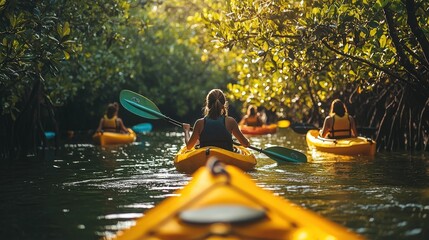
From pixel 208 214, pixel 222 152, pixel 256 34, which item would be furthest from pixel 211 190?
pixel 256 34

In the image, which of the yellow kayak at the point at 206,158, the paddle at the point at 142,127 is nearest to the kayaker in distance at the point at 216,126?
the yellow kayak at the point at 206,158

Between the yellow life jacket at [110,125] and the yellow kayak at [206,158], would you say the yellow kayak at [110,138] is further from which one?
the yellow kayak at [206,158]

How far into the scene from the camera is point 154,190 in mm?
9500

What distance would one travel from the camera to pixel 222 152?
1042 cm

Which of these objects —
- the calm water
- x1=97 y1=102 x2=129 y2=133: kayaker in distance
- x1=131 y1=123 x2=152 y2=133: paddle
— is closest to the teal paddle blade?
the calm water

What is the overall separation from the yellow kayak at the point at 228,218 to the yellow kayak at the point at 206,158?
5.57m

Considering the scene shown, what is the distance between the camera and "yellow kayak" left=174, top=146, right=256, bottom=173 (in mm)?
10422

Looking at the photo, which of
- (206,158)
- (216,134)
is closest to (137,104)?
(216,134)

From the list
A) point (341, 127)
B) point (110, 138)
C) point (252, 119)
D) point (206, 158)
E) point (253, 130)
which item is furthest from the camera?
point (252, 119)

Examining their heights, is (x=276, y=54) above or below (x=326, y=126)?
above

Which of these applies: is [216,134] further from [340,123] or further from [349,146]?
[340,123]

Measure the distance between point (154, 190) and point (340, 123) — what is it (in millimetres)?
5780

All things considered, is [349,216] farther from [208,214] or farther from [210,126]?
[210,126]

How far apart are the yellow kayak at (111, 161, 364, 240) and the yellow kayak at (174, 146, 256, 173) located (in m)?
5.57
